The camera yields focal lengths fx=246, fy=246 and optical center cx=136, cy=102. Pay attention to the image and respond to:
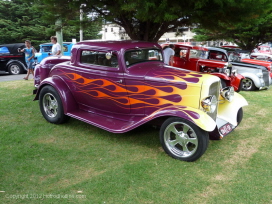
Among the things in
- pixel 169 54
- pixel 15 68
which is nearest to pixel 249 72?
pixel 169 54

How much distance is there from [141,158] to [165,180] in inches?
27.3

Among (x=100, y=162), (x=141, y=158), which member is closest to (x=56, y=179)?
(x=100, y=162)

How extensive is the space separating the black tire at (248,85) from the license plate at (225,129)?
5785 millimetres

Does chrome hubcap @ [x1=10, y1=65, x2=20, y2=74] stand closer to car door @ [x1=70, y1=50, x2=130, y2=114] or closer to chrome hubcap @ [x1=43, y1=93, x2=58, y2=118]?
chrome hubcap @ [x1=43, y1=93, x2=58, y2=118]

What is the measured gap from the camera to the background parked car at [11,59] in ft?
41.0

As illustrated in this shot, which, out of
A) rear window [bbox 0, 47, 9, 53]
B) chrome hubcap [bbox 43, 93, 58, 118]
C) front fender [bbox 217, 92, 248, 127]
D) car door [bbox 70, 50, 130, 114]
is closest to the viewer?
car door [bbox 70, 50, 130, 114]

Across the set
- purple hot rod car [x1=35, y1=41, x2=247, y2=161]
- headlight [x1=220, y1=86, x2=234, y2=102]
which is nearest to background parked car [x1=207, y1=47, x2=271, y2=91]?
purple hot rod car [x1=35, y1=41, x2=247, y2=161]

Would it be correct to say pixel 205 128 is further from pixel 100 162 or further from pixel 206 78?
pixel 100 162

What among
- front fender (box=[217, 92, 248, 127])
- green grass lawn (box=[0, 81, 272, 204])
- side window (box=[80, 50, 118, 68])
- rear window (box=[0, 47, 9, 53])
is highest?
rear window (box=[0, 47, 9, 53])

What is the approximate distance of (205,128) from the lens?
3359 mm

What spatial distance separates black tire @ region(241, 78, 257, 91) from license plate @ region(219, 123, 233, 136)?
578cm

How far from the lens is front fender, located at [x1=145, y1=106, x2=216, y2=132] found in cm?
340

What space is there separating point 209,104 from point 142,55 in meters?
1.62

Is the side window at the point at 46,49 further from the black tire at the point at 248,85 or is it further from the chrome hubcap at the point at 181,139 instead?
the chrome hubcap at the point at 181,139
